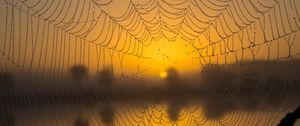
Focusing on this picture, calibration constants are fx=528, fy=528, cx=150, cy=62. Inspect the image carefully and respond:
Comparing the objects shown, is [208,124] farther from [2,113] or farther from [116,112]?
[2,113]

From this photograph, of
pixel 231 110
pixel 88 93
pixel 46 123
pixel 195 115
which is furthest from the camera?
pixel 46 123

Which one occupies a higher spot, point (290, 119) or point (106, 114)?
point (290, 119)

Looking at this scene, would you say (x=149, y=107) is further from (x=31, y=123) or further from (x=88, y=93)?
(x=31, y=123)

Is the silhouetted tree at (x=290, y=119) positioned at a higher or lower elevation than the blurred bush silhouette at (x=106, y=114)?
higher

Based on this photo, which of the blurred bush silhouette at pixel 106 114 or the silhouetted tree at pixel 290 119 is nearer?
the silhouetted tree at pixel 290 119

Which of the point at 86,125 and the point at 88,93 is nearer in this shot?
the point at 88,93

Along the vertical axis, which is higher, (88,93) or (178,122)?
(88,93)

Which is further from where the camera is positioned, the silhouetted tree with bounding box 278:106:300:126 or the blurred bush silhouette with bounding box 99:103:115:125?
the blurred bush silhouette with bounding box 99:103:115:125

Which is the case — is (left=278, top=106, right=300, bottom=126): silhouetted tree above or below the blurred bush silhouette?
above

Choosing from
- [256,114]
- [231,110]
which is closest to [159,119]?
[231,110]

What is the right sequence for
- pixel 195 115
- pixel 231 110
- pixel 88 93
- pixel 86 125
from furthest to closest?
1. pixel 86 125
2. pixel 231 110
3. pixel 195 115
4. pixel 88 93

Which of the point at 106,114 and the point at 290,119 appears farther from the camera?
the point at 106,114
